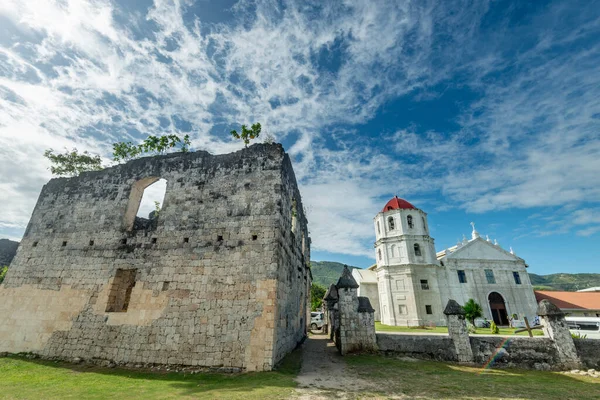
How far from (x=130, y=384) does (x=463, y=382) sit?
9712mm

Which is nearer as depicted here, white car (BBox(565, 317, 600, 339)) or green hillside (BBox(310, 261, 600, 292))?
white car (BBox(565, 317, 600, 339))

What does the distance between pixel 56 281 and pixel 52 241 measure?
213cm

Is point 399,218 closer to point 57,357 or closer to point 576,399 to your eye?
point 576,399

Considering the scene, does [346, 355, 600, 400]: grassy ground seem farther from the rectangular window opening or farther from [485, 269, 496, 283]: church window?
[485, 269, 496, 283]: church window

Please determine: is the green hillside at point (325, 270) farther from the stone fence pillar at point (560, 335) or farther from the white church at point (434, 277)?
the stone fence pillar at point (560, 335)

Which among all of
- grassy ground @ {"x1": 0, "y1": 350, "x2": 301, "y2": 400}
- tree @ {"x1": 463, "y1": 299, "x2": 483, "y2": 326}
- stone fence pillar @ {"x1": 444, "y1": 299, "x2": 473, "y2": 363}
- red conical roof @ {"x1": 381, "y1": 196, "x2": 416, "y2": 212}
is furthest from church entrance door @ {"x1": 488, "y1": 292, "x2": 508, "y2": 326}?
grassy ground @ {"x1": 0, "y1": 350, "x2": 301, "y2": 400}

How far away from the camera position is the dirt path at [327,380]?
22.1 ft

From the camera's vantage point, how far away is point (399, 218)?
111ft

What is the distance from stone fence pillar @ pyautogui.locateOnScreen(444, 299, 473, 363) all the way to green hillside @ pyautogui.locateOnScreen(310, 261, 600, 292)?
7161 cm

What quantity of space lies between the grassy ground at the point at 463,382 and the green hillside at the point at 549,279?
72.6m

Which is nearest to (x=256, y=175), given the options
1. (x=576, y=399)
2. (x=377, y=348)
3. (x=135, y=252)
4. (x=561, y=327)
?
(x=135, y=252)

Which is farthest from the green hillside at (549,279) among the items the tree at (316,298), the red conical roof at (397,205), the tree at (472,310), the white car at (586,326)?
the white car at (586,326)

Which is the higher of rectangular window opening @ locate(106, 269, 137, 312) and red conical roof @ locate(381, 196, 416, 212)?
red conical roof @ locate(381, 196, 416, 212)

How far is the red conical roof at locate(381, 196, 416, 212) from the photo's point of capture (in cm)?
3479
